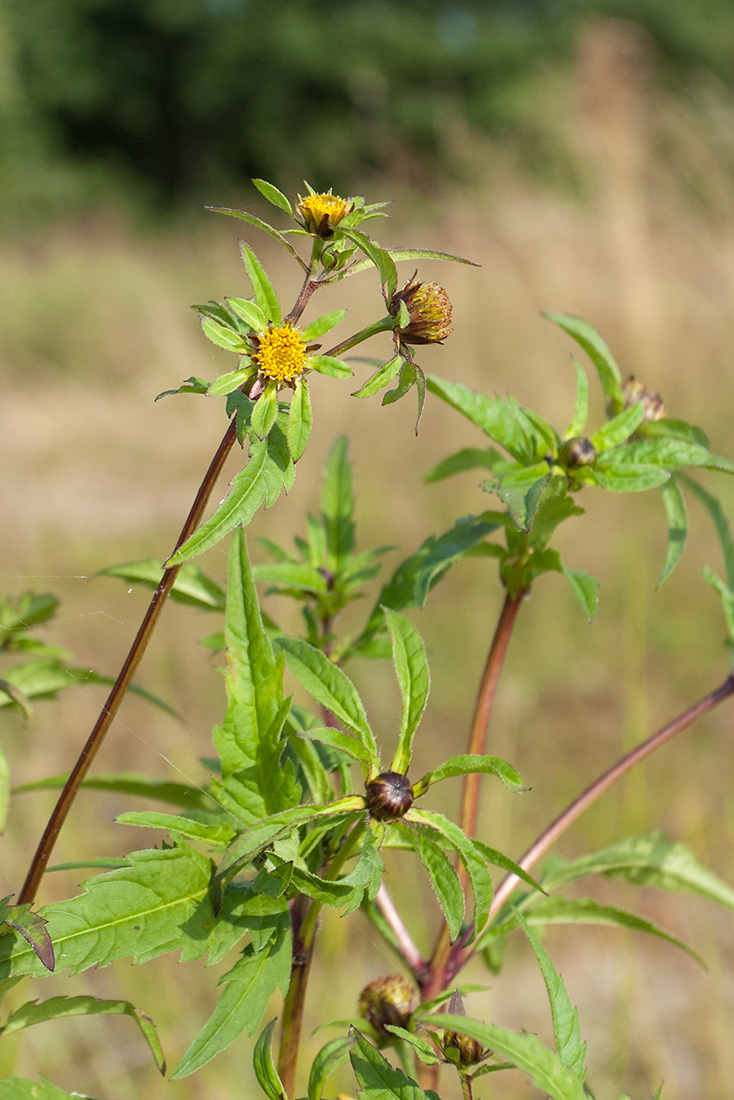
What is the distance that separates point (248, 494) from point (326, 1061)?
24cm

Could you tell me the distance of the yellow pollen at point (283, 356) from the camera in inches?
15.0

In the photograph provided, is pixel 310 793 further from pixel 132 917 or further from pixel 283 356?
pixel 283 356

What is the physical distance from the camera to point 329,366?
391mm

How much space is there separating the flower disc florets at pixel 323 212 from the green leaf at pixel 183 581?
233 millimetres

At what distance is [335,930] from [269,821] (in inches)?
39.6

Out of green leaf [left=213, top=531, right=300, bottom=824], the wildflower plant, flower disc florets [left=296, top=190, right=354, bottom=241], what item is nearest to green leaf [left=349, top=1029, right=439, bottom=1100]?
the wildflower plant

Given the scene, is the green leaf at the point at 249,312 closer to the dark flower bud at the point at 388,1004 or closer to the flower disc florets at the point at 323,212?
the flower disc florets at the point at 323,212

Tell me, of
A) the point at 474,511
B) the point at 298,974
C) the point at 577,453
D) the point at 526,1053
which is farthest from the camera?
the point at 474,511

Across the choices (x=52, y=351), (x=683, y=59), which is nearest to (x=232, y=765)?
(x=52, y=351)

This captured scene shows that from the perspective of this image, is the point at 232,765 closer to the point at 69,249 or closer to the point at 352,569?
the point at 352,569

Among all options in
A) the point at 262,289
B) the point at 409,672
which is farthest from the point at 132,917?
the point at 262,289

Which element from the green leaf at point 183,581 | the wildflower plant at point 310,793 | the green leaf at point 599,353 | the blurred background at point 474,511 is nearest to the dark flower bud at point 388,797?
the wildflower plant at point 310,793

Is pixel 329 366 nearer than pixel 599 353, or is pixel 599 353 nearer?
pixel 329 366

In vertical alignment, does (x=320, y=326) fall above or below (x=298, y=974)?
above
